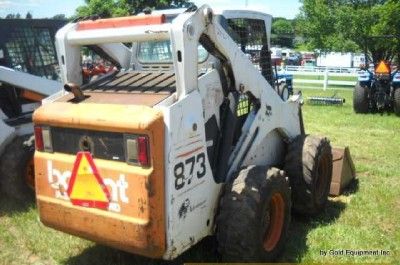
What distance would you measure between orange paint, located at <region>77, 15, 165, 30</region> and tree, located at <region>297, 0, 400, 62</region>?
670 inches

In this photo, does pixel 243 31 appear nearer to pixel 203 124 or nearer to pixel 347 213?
pixel 203 124

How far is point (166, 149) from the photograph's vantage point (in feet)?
11.3

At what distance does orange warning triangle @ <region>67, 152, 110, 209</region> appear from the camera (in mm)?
3652

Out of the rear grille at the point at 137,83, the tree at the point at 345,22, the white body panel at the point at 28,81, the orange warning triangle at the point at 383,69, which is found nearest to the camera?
the rear grille at the point at 137,83

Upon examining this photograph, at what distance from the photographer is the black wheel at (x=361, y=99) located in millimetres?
13039

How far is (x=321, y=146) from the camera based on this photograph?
5.32 m

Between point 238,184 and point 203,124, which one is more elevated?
point 203,124

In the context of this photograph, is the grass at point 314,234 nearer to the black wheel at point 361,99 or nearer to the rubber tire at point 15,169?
the rubber tire at point 15,169

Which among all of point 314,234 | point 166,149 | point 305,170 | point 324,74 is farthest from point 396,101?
point 166,149

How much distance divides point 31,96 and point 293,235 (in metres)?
3.72

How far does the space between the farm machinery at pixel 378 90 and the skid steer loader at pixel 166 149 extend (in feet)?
29.5

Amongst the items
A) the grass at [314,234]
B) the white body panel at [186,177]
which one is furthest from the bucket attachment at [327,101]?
the white body panel at [186,177]

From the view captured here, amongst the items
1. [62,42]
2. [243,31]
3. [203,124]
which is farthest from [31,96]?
[203,124]

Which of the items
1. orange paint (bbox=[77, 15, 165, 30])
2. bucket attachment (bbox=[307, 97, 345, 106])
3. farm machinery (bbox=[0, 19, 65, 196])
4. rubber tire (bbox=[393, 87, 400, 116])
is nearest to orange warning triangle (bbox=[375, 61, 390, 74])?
rubber tire (bbox=[393, 87, 400, 116])
